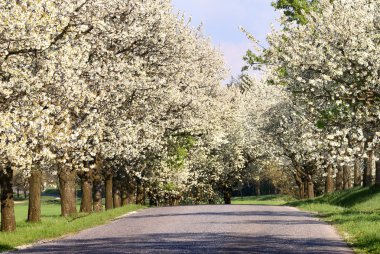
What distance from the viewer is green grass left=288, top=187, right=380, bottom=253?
66.9ft

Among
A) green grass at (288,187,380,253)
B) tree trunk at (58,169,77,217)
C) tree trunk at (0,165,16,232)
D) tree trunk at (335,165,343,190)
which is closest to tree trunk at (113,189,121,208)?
tree trunk at (58,169,77,217)

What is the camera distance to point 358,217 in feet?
96.8

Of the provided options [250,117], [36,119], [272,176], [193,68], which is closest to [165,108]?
[193,68]

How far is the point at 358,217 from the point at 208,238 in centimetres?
1031

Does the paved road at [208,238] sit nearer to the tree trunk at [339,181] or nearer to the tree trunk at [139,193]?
the tree trunk at [339,181]

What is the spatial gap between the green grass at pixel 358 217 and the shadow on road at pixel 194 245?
0.93 m

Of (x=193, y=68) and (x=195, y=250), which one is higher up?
(x=193, y=68)

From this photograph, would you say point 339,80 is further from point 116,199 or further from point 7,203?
point 116,199

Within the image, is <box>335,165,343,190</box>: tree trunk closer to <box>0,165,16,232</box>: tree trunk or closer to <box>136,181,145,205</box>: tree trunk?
<box>136,181,145,205</box>: tree trunk

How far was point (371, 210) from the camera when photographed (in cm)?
3484

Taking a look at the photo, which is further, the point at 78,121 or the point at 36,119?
the point at 78,121

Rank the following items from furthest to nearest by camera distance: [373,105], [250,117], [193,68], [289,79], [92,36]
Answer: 1. [250,117]
2. [193,68]
3. [92,36]
4. [289,79]
5. [373,105]

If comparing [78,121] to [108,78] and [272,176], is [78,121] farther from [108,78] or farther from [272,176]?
[272,176]

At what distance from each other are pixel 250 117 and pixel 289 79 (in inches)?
1866
